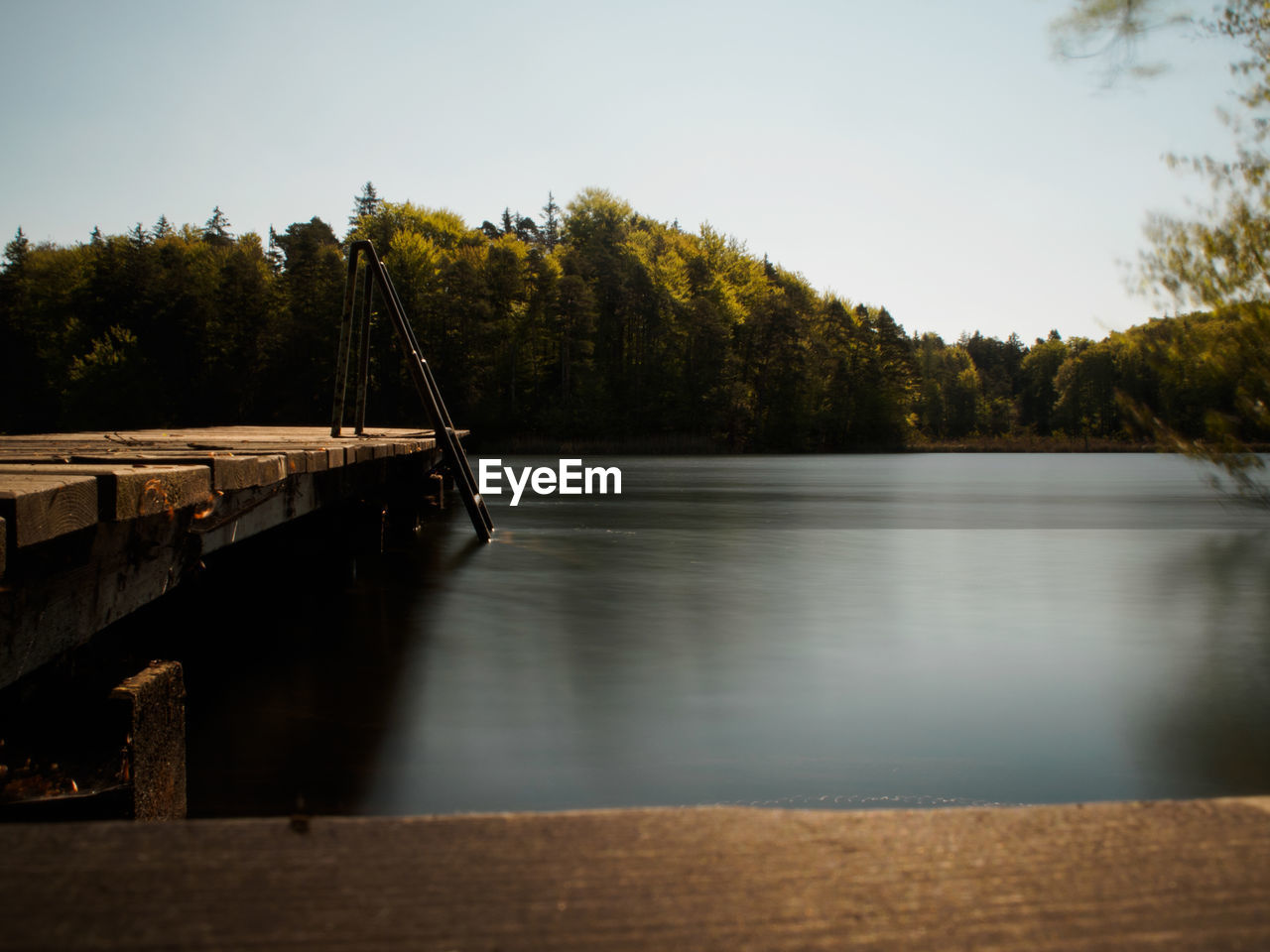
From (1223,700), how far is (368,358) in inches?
397

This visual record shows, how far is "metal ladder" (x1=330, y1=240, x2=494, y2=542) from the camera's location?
11406 mm

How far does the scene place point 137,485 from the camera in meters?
2.80

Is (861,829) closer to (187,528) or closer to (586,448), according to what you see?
(187,528)

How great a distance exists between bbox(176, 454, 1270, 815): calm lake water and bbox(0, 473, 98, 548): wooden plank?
1.94 m

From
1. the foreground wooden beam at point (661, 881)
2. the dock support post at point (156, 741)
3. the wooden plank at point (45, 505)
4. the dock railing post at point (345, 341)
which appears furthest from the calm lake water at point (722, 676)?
the foreground wooden beam at point (661, 881)

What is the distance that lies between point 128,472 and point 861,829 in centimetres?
240

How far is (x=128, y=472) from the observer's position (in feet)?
9.14

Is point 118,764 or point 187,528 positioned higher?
point 187,528

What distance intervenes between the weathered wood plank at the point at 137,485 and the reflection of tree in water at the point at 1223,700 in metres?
4.20

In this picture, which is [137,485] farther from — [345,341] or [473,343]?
[473,343]

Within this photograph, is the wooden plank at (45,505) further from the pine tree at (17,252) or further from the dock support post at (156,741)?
the pine tree at (17,252)

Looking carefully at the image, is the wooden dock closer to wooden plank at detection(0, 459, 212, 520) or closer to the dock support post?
wooden plank at detection(0, 459, 212, 520)

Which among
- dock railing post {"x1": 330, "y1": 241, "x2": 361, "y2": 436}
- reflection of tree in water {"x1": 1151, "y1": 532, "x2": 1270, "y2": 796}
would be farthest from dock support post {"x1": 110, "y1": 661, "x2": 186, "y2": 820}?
dock railing post {"x1": 330, "y1": 241, "x2": 361, "y2": 436}

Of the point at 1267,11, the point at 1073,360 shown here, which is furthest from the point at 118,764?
Answer: the point at 1073,360
